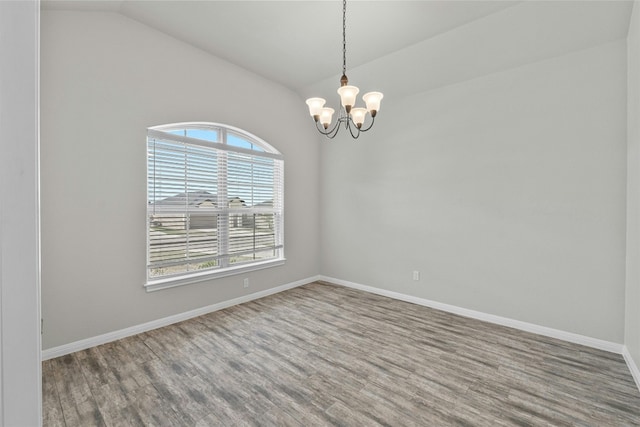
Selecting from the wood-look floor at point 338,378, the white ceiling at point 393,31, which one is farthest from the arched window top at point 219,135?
the wood-look floor at point 338,378

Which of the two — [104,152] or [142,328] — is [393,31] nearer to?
[104,152]

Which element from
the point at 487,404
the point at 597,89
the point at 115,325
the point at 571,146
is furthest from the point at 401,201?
the point at 115,325

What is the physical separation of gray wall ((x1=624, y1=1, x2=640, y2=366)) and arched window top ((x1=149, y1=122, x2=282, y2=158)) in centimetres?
377

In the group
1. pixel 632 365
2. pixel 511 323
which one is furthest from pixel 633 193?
pixel 511 323

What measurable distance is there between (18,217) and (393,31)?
133 inches

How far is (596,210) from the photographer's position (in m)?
2.74

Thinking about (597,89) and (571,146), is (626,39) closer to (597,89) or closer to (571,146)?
(597,89)

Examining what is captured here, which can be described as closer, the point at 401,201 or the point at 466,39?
the point at 466,39

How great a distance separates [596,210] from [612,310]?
953 millimetres

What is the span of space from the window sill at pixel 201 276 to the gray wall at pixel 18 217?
→ 2767 mm

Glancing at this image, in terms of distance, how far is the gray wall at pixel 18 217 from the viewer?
514 mm

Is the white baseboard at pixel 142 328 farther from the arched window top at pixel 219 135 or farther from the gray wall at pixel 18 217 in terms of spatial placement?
the gray wall at pixel 18 217

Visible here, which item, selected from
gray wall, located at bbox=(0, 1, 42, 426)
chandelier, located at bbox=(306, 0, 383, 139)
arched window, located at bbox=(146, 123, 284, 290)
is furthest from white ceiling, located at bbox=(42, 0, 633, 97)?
gray wall, located at bbox=(0, 1, 42, 426)

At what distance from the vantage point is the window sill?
3.05 meters
